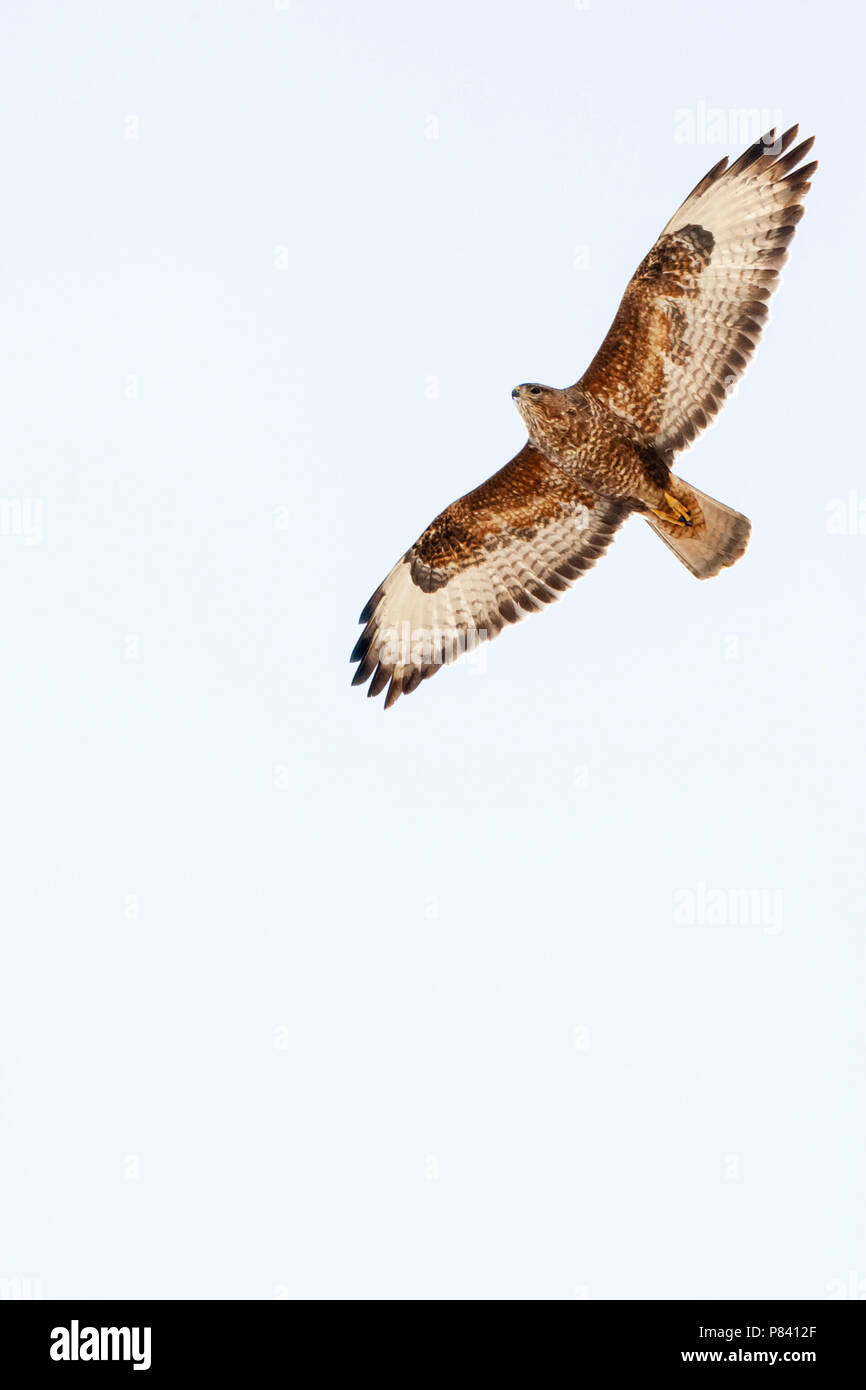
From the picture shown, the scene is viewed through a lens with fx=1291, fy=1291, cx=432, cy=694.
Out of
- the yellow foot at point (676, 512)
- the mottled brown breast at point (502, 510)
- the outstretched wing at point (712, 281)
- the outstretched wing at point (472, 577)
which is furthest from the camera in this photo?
the outstretched wing at point (472, 577)

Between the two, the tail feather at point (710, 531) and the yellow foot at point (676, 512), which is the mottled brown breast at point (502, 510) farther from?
the tail feather at point (710, 531)

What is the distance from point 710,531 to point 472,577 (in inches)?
83.1

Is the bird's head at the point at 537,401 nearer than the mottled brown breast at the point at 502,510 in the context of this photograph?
Yes

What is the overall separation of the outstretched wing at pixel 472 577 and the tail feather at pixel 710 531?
930 mm

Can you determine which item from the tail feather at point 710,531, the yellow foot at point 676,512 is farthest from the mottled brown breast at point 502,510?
the tail feather at point 710,531

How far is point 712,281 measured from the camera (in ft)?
31.0

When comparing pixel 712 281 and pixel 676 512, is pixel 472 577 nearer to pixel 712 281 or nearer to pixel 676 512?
pixel 676 512

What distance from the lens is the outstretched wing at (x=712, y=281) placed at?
9414 mm

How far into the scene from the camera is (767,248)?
943 centimetres

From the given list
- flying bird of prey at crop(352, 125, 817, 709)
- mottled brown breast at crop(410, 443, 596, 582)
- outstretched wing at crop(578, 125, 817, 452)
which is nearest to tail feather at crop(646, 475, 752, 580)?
flying bird of prey at crop(352, 125, 817, 709)

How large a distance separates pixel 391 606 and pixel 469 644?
74 cm

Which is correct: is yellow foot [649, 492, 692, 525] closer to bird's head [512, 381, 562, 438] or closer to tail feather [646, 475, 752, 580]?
tail feather [646, 475, 752, 580]

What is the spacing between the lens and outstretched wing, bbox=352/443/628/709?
10.5m
